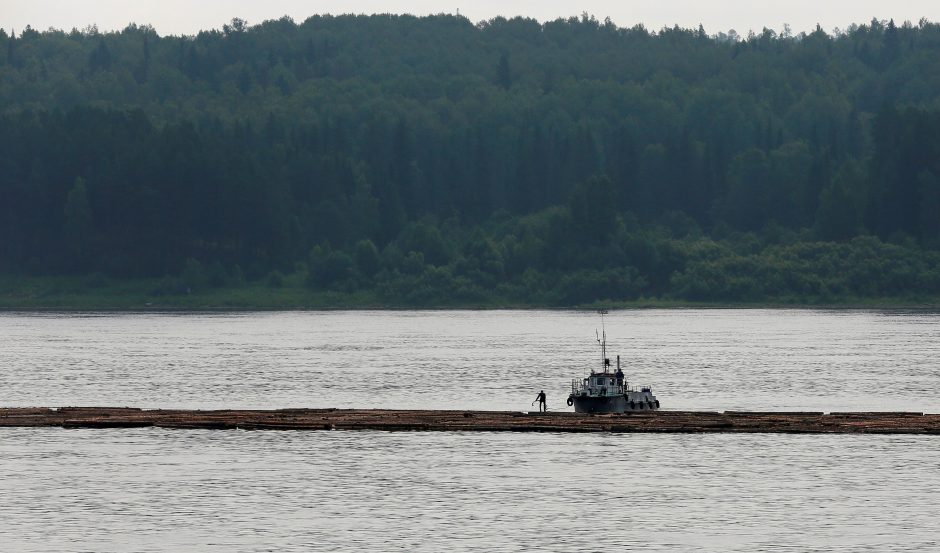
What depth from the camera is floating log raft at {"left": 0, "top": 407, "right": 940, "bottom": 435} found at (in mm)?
96125

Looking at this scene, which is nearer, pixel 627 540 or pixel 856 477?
pixel 627 540

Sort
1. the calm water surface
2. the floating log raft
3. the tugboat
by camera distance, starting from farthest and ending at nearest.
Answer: the tugboat, the floating log raft, the calm water surface

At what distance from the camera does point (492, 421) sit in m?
99.1

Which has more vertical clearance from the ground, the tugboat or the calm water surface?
the tugboat

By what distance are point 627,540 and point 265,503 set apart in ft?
62.5

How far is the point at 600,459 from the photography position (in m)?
92.2

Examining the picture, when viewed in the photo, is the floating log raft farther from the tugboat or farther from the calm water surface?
the tugboat

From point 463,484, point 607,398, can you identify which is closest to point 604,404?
point 607,398

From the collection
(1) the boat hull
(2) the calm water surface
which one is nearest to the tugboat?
(1) the boat hull

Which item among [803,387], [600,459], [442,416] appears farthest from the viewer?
[803,387]

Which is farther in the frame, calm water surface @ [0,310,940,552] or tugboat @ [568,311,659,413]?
tugboat @ [568,311,659,413]

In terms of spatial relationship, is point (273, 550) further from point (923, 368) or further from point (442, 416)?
point (923, 368)

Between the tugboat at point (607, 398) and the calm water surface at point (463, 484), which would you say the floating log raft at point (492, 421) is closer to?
the calm water surface at point (463, 484)

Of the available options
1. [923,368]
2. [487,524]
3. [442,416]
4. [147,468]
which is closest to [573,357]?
[923,368]
